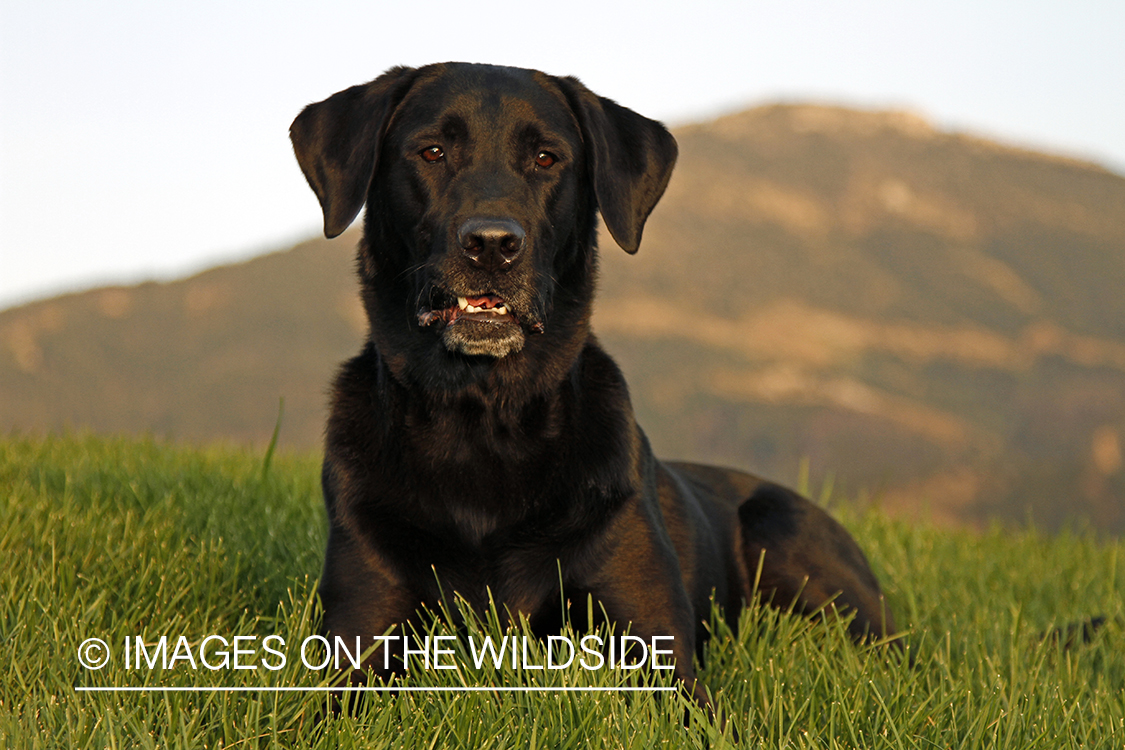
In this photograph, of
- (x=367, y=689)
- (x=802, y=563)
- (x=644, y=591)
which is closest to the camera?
(x=367, y=689)

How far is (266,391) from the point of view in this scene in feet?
123

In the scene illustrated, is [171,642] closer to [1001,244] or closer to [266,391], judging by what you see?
[266,391]

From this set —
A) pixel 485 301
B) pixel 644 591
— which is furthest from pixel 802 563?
pixel 485 301

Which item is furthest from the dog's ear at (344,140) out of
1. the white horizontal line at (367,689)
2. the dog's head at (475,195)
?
the white horizontal line at (367,689)

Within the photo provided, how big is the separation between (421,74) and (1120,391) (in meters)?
50.3

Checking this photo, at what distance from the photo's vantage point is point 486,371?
11.2 feet

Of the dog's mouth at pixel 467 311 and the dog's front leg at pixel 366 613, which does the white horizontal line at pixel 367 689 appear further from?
the dog's mouth at pixel 467 311

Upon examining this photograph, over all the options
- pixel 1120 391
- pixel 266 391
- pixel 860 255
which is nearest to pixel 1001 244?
pixel 860 255

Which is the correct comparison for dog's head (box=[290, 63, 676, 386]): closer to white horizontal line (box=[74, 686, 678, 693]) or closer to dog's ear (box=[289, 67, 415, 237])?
dog's ear (box=[289, 67, 415, 237])

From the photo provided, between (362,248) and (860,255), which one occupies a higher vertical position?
(362,248)

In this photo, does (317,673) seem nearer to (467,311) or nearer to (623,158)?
(467,311)

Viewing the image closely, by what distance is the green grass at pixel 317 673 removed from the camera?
269 centimetres

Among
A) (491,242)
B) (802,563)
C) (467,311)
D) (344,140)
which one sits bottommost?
(802,563)

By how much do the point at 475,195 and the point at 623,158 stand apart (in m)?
0.77
